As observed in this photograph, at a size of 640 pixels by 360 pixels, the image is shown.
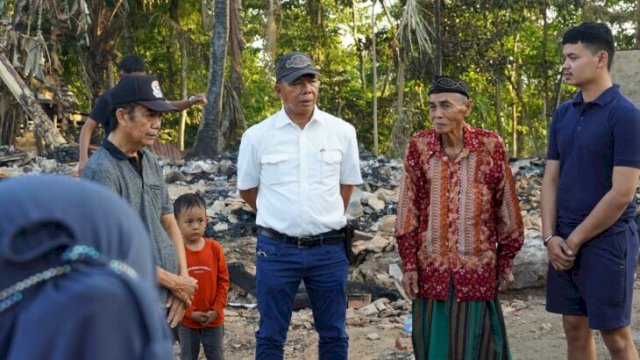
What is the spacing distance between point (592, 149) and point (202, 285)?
2237 mm

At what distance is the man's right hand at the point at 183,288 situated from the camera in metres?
3.81

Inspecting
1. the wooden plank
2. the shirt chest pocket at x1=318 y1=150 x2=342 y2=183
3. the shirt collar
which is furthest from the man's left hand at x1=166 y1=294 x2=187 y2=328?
the wooden plank

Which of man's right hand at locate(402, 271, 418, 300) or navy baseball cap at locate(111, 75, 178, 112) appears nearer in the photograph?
navy baseball cap at locate(111, 75, 178, 112)

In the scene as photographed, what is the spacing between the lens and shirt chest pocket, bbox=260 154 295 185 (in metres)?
4.72

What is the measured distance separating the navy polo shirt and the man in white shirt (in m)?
1.24

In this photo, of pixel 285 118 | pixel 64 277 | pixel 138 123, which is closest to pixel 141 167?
pixel 138 123

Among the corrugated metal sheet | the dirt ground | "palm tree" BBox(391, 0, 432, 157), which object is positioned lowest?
the dirt ground

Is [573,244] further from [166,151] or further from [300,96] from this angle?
[166,151]

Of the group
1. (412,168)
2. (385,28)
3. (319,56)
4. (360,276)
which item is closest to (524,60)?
(385,28)

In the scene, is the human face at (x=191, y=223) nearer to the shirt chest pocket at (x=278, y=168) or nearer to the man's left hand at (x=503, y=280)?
the shirt chest pocket at (x=278, y=168)

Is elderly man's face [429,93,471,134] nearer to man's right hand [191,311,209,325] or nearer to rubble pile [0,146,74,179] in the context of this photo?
man's right hand [191,311,209,325]

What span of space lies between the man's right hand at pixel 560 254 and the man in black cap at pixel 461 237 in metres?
0.20

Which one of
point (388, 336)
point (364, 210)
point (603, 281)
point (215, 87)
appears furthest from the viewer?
point (215, 87)

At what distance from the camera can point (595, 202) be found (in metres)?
4.27
